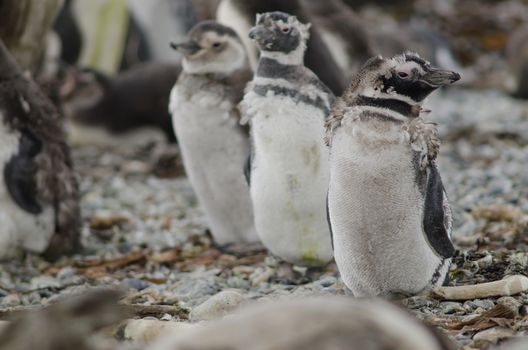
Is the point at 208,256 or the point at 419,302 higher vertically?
the point at 419,302

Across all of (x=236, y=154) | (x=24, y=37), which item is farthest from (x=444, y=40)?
(x=236, y=154)

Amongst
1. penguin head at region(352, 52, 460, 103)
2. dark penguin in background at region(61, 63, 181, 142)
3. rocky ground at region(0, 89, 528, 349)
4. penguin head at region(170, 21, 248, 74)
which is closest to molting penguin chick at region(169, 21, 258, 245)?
penguin head at region(170, 21, 248, 74)

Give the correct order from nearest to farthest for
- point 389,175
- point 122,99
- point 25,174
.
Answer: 1. point 389,175
2. point 25,174
3. point 122,99

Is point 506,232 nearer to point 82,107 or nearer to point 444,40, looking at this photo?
point 82,107

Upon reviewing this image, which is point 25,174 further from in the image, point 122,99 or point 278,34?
point 122,99

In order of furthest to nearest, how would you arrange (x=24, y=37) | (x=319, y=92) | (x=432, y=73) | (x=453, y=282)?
1. (x=24, y=37)
2. (x=319, y=92)
3. (x=453, y=282)
4. (x=432, y=73)

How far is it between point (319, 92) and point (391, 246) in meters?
1.16

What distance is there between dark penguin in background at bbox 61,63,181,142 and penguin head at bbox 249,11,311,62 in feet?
16.0

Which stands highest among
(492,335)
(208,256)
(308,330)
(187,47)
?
(187,47)

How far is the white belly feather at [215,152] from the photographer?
5785mm

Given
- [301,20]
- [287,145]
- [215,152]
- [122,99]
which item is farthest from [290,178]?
[122,99]

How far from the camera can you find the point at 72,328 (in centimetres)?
221

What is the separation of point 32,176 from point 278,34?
1.82 metres

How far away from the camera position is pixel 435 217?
4.05m
